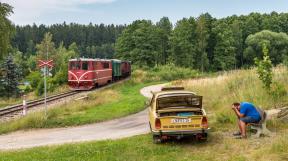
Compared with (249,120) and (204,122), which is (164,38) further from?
(204,122)

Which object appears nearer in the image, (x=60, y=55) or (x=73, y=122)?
(x=73, y=122)

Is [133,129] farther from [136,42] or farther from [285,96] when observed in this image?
[136,42]

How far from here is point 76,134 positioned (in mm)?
16703

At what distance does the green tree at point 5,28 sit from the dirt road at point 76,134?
54.0 feet

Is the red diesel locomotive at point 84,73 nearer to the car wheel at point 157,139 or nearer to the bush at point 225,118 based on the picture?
the bush at point 225,118

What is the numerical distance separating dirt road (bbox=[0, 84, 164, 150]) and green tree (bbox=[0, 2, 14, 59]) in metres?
16.5

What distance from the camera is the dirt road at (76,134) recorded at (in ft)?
50.2

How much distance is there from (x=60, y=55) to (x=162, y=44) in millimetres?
29785

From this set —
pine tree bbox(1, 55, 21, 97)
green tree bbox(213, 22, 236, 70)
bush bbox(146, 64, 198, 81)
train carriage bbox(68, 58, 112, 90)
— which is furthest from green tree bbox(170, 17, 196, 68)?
train carriage bbox(68, 58, 112, 90)

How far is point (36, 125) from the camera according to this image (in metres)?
19.0

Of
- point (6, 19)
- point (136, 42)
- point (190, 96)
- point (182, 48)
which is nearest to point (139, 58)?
point (136, 42)

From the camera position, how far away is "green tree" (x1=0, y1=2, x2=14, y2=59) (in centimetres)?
3231

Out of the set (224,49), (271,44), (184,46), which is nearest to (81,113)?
(184,46)

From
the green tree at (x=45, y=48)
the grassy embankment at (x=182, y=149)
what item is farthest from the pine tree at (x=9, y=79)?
the green tree at (x=45, y=48)
